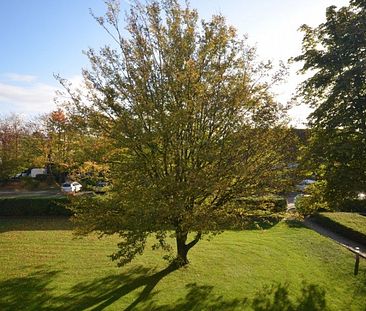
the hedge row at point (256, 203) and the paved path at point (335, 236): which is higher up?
the hedge row at point (256, 203)

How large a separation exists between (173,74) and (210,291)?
6781 millimetres

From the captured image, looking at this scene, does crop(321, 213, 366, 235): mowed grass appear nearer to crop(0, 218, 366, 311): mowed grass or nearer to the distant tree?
crop(0, 218, 366, 311): mowed grass

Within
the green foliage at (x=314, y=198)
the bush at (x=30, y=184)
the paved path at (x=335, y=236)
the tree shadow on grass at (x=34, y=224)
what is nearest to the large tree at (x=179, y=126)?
the green foliage at (x=314, y=198)

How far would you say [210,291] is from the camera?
1059cm

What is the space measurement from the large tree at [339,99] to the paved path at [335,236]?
4.57 m

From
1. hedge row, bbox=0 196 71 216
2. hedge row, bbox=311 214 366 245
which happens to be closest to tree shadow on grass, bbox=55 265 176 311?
hedge row, bbox=311 214 366 245

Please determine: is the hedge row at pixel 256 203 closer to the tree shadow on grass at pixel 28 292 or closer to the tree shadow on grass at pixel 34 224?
the tree shadow on grass at pixel 28 292

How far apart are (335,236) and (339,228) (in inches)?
34.8

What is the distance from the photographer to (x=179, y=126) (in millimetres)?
9500

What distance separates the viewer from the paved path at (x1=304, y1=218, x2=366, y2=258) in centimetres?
1644

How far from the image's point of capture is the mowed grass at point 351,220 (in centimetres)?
1842

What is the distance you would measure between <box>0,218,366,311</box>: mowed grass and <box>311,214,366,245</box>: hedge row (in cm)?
169

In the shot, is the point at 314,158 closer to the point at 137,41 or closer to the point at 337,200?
the point at 337,200

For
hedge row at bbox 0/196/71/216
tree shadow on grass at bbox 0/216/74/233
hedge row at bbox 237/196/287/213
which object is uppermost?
hedge row at bbox 0/196/71/216
